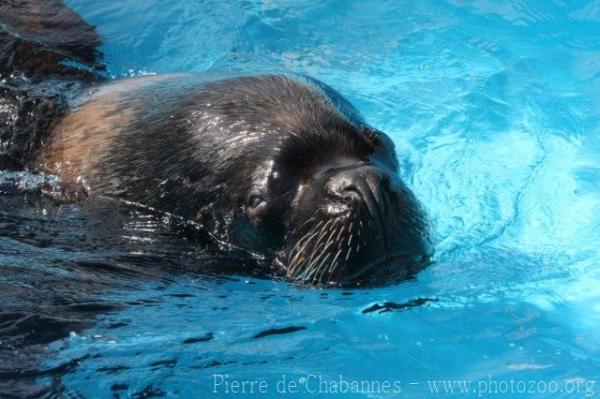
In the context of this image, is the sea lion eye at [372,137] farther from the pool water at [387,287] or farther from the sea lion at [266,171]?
the pool water at [387,287]

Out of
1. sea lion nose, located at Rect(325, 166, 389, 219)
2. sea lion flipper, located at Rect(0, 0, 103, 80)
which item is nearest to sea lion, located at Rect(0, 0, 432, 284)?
sea lion nose, located at Rect(325, 166, 389, 219)

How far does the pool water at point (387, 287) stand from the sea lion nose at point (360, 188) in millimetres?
477

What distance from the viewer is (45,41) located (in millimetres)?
7090

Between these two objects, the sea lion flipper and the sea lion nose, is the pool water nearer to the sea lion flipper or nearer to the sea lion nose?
the sea lion flipper

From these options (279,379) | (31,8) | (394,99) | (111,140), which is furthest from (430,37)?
(279,379)

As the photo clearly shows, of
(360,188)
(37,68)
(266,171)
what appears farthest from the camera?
(37,68)

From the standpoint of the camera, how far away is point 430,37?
933 centimetres

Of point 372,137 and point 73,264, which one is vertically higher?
point 372,137

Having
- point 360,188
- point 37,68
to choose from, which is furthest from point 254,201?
point 37,68

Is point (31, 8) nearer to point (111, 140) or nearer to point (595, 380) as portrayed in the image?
point (111, 140)

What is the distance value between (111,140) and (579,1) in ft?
21.9

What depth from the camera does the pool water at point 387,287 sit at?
4.18 metres

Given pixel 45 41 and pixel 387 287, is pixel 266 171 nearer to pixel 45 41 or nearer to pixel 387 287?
pixel 387 287

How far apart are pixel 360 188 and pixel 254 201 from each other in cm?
57
